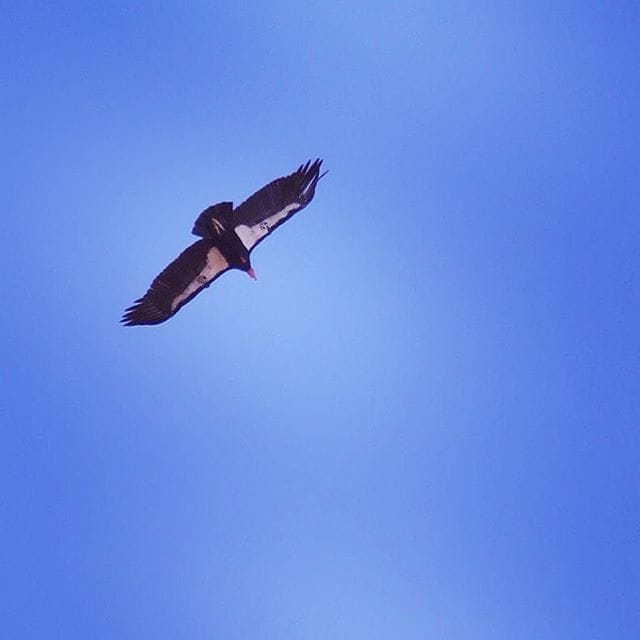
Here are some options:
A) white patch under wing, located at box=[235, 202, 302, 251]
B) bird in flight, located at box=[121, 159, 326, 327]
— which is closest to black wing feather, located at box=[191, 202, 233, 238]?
bird in flight, located at box=[121, 159, 326, 327]

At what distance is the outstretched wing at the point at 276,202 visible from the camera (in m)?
18.2

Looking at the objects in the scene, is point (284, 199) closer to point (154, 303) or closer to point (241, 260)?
point (241, 260)

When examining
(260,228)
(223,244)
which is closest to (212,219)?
(223,244)

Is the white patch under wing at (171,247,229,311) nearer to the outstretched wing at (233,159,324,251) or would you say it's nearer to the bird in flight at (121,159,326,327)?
the bird in flight at (121,159,326,327)

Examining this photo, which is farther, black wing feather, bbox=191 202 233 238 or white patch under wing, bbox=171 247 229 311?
white patch under wing, bbox=171 247 229 311

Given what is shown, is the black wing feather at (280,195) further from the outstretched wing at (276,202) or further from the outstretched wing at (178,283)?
the outstretched wing at (178,283)

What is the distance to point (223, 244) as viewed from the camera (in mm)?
18109

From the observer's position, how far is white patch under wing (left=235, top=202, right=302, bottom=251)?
18.4 metres

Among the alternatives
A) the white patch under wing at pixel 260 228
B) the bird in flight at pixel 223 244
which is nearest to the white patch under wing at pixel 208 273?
the bird in flight at pixel 223 244

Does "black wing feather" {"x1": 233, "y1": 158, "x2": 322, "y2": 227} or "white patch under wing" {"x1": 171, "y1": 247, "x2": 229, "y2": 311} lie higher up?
"black wing feather" {"x1": 233, "y1": 158, "x2": 322, "y2": 227}

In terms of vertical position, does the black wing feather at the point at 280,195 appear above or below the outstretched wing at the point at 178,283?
above

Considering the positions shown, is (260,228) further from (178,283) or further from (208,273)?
(178,283)

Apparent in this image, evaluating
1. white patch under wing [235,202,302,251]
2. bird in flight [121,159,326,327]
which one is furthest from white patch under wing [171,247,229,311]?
white patch under wing [235,202,302,251]

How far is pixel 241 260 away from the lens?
61.6ft
